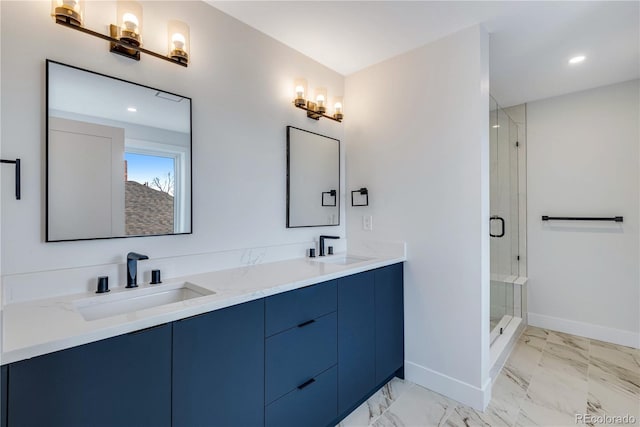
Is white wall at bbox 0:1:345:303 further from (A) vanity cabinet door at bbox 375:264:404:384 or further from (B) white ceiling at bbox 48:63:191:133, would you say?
(A) vanity cabinet door at bbox 375:264:404:384

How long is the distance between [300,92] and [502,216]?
2.26 m

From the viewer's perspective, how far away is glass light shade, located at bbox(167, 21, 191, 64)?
1.52 meters

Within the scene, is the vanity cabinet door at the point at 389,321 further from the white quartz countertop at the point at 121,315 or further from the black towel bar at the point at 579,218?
the black towel bar at the point at 579,218

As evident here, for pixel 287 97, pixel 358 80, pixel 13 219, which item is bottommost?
pixel 13 219

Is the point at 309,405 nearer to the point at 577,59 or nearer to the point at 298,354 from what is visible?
the point at 298,354

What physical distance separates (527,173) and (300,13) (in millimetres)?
2946

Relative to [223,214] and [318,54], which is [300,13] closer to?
[318,54]

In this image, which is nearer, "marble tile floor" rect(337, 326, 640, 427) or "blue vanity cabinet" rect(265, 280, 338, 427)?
"blue vanity cabinet" rect(265, 280, 338, 427)

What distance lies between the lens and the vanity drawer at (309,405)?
1.38 metres

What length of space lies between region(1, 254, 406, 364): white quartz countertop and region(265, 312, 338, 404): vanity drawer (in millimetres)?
237

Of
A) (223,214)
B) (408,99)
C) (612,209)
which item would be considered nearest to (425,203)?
(408,99)

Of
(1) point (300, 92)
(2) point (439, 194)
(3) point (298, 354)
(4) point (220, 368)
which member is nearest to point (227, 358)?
(4) point (220, 368)

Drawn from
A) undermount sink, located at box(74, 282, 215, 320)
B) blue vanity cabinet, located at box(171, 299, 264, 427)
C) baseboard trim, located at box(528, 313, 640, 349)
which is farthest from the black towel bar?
undermount sink, located at box(74, 282, 215, 320)

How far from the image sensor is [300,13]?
182cm
